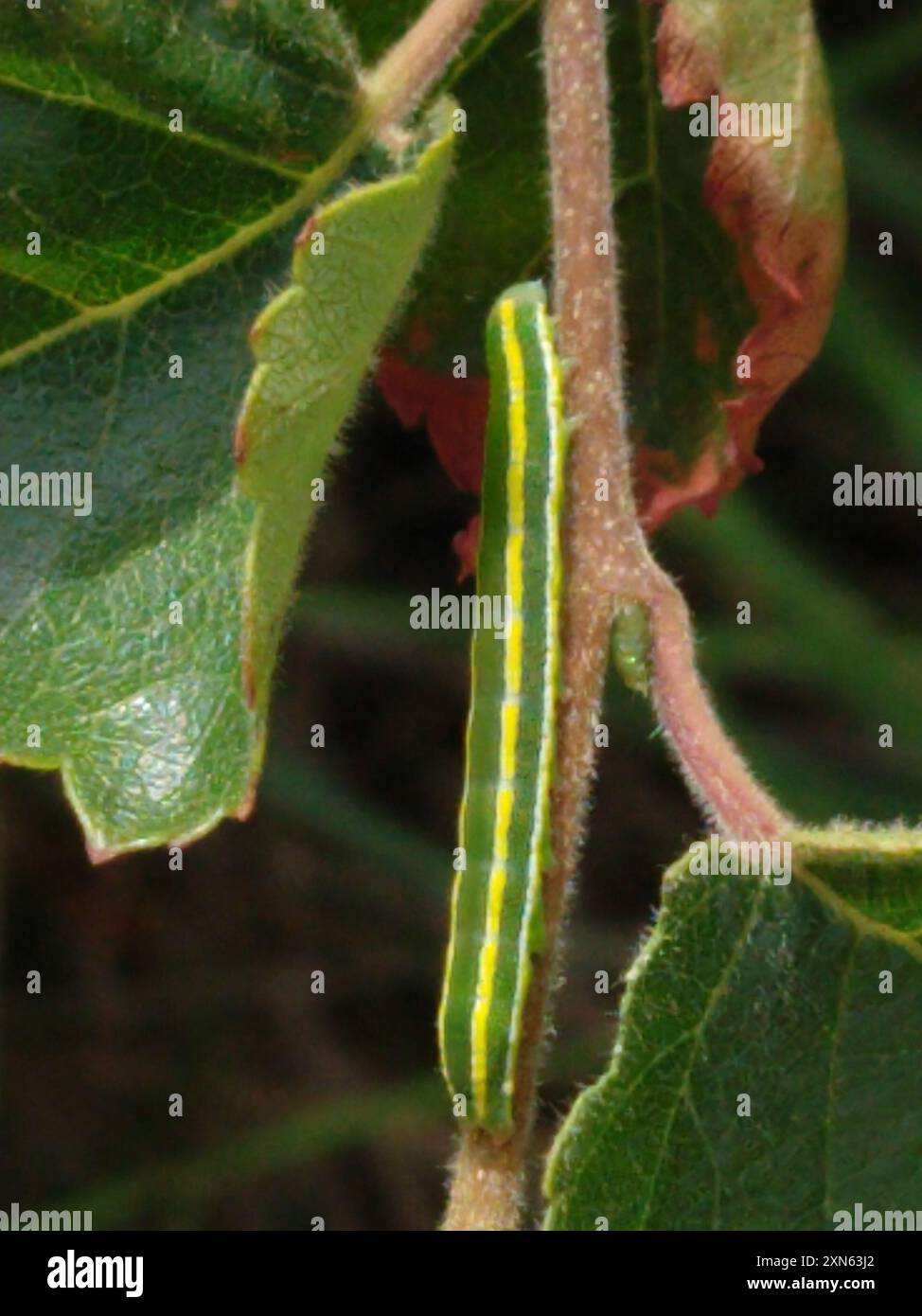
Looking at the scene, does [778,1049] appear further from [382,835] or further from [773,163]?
[382,835]

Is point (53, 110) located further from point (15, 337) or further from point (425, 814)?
point (425, 814)

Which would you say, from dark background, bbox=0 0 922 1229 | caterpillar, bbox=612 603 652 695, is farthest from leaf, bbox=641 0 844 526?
dark background, bbox=0 0 922 1229

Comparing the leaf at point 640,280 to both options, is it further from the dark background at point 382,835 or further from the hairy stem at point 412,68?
the dark background at point 382,835

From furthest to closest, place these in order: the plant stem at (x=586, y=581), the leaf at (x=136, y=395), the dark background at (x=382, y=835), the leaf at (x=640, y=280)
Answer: the dark background at (x=382, y=835) → the leaf at (x=640, y=280) → the leaf at (x=136, y=395) → the plant stem at (x=586, y=581)

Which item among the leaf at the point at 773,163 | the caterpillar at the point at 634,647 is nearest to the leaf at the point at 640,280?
the leaf at the point at 773,163

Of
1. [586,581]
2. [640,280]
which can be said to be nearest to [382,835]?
[640,280]

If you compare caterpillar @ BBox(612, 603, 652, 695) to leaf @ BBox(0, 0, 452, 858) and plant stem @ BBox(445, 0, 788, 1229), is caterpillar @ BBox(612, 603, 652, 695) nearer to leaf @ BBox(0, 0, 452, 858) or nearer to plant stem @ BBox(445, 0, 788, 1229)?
plant stem @ BBox(445, 0, 788, 1229)
